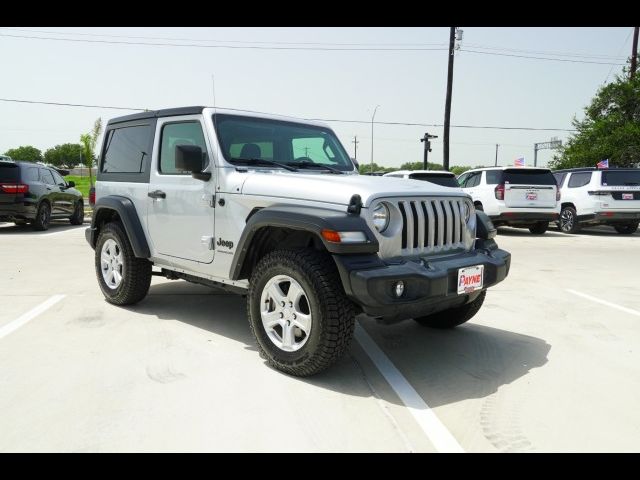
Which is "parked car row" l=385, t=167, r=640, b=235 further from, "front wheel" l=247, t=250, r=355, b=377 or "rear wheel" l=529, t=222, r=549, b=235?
"front wheel" l=247, t=250, r=355, b=377

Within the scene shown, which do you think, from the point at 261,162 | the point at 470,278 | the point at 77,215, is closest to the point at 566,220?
the point at 470,278

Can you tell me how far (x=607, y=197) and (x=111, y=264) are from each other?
41.1 ft

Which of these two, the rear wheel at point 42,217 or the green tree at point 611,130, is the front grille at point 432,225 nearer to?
the rear wheel at point 42,217

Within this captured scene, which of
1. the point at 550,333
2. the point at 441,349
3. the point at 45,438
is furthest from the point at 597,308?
the point at 45,438

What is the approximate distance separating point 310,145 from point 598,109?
25627mm

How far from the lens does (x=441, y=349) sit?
4281mm

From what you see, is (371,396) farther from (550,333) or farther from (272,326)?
(550,333)

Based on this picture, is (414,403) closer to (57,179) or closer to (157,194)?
(157,194)

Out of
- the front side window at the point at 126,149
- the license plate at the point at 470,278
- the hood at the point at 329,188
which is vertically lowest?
the license plate at the point at 470,278

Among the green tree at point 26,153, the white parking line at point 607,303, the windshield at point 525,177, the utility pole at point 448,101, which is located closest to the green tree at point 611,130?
the utility pole at point 448,101

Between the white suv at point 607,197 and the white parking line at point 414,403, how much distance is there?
11454 mm

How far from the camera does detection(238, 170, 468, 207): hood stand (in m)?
3.48

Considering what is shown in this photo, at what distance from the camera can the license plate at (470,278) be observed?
11.8ft

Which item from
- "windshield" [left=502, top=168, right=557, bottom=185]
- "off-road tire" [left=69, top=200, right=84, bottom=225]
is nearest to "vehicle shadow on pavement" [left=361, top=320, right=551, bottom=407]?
"windshield" [left=502, top=168, right=557, bottom=185]
